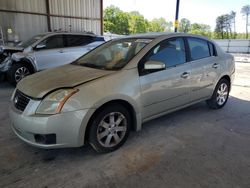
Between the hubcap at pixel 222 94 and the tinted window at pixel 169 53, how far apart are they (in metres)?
1.41

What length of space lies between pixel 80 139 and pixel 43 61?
4.65 meters

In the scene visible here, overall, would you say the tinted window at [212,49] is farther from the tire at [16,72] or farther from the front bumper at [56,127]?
the tire at [16,72]

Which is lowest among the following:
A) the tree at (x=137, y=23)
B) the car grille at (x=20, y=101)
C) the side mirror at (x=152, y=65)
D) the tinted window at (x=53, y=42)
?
→ the car grille at (x=20, y=101)

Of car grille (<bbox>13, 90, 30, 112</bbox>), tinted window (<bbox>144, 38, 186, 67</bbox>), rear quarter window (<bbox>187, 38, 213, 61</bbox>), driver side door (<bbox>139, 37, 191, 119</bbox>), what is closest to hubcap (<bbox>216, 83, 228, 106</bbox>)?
rear quarter window (<bbox>187, 38, 213, 61</bbox>)

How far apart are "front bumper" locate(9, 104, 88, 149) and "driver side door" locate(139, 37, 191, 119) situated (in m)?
0.97

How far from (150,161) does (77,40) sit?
574 centimetres

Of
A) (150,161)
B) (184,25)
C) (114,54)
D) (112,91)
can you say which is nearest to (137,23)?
(184,25)

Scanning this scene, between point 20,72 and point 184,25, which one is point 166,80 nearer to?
point 20,72

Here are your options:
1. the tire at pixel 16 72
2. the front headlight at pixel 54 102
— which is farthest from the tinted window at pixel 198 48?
the tire at pixel 16 72

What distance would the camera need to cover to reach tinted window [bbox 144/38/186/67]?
3.19 metres

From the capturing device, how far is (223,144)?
3.13 metres

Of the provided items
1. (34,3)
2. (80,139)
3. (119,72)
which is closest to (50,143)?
(80,139)

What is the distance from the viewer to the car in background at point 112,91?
2.44 metres

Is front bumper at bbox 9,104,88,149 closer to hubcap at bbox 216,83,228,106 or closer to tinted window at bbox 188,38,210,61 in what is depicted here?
tinted window at bbox 188,38,210,61
